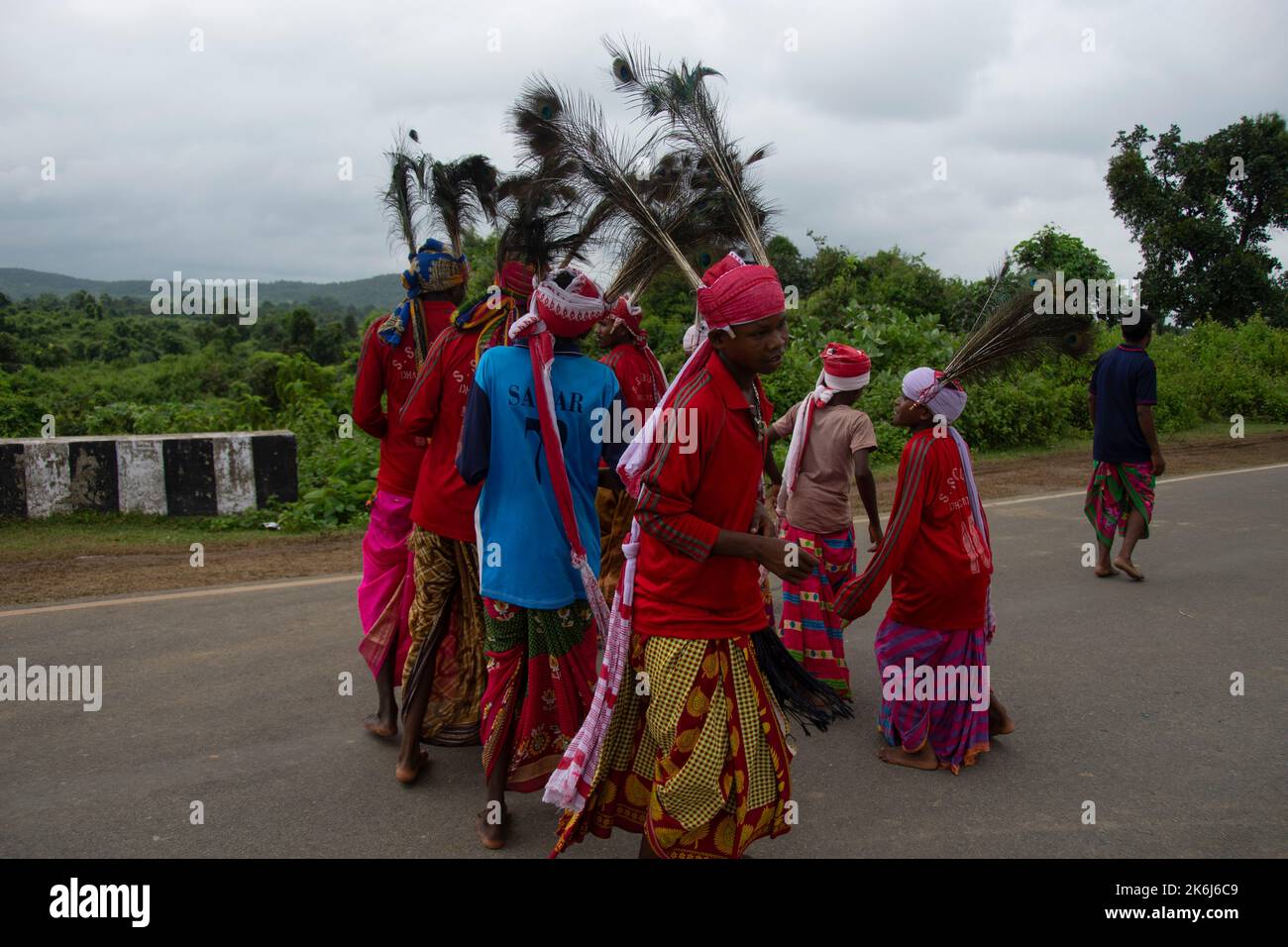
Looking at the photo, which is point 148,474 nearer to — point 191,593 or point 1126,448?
point 191,593

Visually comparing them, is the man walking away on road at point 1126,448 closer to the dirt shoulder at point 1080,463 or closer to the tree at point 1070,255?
the dirt shoulder at point 1080,463

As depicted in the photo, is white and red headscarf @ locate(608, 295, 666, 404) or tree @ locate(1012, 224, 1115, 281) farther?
tree @ locate(1012, 224, 1115, 281)

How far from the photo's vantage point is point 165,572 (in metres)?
7.61

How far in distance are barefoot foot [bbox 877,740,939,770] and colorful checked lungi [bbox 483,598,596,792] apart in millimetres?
1564

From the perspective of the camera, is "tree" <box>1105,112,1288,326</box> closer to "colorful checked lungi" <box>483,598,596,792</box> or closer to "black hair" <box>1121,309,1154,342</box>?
"black hair" <box>1121,309,1154,342</box>

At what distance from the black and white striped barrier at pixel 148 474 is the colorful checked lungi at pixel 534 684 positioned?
21.4 feet

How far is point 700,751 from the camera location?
3.06 m

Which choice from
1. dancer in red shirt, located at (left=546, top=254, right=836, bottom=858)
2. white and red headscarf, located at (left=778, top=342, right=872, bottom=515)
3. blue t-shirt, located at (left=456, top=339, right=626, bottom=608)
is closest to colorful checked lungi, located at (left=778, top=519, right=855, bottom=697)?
white and red headscarf, located at (left=778, top=342, right=872, bottom=515)

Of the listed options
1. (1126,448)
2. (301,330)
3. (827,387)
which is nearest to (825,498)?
(827,387)

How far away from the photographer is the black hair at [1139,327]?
7680 mm

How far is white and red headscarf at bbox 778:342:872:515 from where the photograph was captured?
17.8 ft

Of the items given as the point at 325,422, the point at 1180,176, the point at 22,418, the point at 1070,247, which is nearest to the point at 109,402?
the point at 22,418

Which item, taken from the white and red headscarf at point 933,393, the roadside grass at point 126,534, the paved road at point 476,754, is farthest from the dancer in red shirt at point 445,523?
the roadside grass at point 126,534

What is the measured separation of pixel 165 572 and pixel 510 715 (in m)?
4.90
